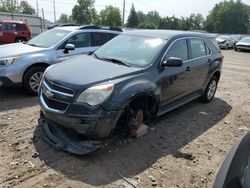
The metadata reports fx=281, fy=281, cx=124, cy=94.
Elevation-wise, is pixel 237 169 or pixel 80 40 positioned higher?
pixel 80 40

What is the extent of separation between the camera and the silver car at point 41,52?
630 centimetres

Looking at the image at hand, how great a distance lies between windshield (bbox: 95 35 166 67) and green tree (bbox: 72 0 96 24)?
73.4 metres

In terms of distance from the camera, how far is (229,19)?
97625mm

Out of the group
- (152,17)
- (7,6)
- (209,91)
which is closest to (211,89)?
(209,91)

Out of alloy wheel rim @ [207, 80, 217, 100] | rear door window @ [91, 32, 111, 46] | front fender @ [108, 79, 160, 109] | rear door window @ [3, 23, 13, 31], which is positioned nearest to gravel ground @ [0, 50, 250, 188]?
front fender @ [108, 79, 160, 109]

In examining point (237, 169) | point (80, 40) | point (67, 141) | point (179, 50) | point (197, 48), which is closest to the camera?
point (237, 169)

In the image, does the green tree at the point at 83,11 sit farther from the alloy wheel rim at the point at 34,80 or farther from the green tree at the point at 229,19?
the alloy wheel rim at the point at 34,80

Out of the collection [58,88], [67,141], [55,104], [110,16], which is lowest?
[67,141]

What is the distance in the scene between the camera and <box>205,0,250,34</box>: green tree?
315ft

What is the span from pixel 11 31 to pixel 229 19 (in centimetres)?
9256

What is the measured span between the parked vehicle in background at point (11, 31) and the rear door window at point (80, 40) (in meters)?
13.1

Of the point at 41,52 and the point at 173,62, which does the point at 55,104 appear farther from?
the point at 41,52

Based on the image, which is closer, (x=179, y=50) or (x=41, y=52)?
(x=179, y=50)

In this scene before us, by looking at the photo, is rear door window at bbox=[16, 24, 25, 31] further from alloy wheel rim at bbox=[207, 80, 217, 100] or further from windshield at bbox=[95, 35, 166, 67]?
alloy wheel rim at bbox=[207, 80, 217, 100]
